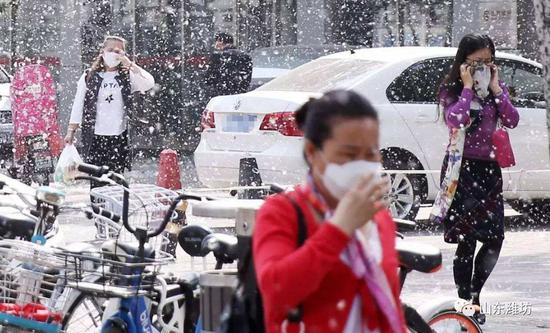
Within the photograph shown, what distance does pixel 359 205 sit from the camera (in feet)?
10.6

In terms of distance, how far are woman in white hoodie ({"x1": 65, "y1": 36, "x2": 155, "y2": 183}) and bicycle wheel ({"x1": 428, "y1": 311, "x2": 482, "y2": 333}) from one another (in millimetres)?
5309

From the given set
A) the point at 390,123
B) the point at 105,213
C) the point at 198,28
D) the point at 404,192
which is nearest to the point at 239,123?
the point at 390,123

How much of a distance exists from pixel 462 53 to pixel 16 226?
285 cm

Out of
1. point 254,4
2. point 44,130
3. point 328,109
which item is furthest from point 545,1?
point 254,4

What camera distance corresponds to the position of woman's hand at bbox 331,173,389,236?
3230 mm

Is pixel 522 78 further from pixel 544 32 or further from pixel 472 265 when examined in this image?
pixel 544 32

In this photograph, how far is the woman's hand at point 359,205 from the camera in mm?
3230

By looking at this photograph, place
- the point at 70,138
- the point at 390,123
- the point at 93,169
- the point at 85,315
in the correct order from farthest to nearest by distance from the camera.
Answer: the point at 390,123 < the point at 70,138 < the point at 85,315 < the point at 93,169

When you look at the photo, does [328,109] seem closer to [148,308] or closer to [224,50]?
[148,308]

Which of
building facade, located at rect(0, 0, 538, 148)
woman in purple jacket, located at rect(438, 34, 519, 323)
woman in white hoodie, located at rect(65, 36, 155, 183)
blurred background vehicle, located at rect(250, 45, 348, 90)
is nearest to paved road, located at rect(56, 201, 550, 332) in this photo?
woman in purple jacket, located at rect(438, 34, 519, 323)

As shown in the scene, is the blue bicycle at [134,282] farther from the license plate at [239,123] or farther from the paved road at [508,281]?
the license plate at [239,123]

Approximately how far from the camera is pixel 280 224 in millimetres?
3352

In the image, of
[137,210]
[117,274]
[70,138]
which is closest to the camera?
[117,274]

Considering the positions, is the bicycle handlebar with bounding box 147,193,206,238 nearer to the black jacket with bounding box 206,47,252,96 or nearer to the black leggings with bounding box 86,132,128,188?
the black leggings with bounding box 86,132,128,188
